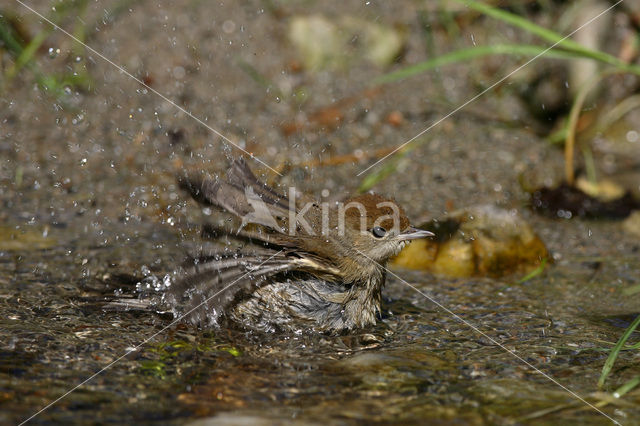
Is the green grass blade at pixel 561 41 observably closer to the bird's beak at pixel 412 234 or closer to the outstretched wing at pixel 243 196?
the bird's beak at pixel 412 234

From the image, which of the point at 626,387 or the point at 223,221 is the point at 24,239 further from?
the point at 626,387

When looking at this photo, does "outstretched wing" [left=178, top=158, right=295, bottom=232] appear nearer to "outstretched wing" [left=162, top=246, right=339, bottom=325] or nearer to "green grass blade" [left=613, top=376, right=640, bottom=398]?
"outstretched wing" [left=162, top=246, right=339, bottom=325]

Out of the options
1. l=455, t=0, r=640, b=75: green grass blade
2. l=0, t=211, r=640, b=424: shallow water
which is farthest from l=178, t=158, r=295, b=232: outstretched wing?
l=455, t=0, r=640, b=75: green grass blade

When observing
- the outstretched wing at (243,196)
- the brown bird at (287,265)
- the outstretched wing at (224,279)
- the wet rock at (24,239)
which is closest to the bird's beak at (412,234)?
the brown bird at (287,265)

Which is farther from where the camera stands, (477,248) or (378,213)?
(477,248)

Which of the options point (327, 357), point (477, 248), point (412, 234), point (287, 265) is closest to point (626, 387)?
point (327, 357)

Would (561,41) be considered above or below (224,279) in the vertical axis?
above

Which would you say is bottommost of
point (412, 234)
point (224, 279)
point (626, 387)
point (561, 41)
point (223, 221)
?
point (626, 387)
